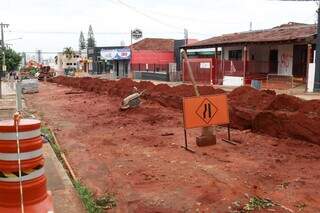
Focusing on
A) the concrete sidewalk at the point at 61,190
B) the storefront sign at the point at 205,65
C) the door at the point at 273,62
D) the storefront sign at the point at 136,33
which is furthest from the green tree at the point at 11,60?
the concrete sidewalk at the point at 61,190

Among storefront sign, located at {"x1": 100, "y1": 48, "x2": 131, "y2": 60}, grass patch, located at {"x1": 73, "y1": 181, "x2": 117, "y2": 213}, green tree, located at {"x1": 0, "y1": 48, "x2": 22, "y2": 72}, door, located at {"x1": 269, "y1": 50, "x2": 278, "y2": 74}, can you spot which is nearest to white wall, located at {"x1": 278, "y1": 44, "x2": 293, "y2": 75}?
door, located at {"x1": 269, "y1": 50, "x2": 278, "y2": 74}

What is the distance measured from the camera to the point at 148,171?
907 centimetres

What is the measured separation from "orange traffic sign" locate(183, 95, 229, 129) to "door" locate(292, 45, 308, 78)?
24.5 meters

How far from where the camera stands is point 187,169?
29.9ft

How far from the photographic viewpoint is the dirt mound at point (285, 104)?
49.3 feet

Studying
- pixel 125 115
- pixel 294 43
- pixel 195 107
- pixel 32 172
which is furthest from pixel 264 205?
pixel 294 43

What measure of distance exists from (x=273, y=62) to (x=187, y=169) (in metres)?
29.5

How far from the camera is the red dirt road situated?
718cm

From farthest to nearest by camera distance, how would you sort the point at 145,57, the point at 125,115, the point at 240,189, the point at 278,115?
the point at 145,57 < the point at 125,115 < the point at 278,115 < the point at 240,189

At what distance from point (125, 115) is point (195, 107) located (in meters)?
A: 7.92

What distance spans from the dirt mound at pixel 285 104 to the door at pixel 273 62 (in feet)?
71.7

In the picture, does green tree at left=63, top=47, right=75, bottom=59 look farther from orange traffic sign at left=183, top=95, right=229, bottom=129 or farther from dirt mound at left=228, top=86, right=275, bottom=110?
orange traffic sign at left=183, top=95, right=229, bottom=129

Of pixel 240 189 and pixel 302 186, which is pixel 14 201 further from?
pixel 302 186

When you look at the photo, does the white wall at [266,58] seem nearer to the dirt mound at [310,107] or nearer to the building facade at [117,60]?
the dirt mound at [310,107]
